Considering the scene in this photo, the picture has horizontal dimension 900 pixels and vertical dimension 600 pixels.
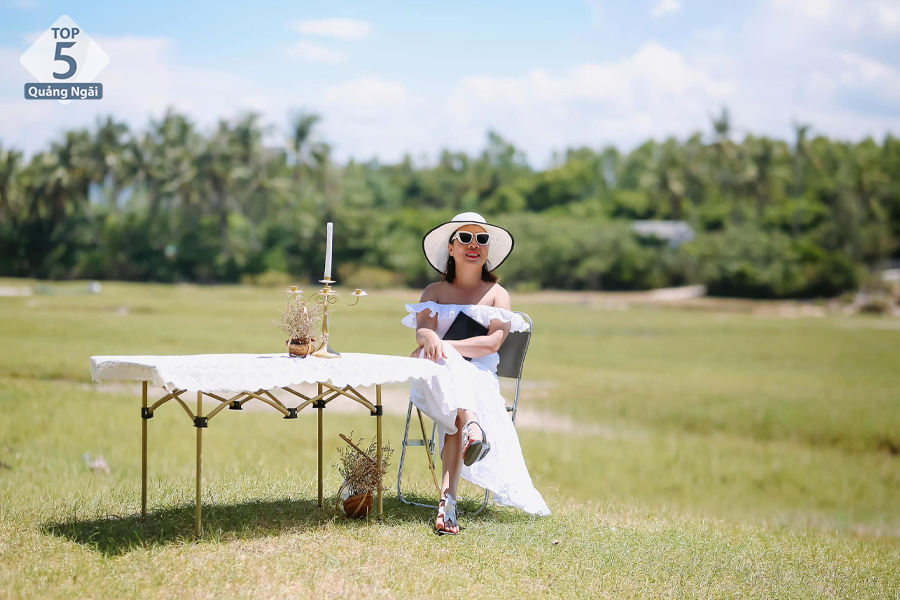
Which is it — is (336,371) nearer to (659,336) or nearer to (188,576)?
(188,576)

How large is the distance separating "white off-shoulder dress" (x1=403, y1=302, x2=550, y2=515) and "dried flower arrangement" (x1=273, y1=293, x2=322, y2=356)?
66 centimetres

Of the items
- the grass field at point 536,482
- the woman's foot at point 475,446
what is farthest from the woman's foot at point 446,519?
the woman's foot at point 475,446

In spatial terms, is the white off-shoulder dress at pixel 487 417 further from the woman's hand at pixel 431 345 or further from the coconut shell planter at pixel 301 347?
the coconut shell planter at pixel 301 347

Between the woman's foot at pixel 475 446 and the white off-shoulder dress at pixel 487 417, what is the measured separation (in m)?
0.17

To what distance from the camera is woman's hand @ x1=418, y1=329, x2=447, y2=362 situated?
5.14 meters

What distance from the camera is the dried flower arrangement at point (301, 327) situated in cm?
498

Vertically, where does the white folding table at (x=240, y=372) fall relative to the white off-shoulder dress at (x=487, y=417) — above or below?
above

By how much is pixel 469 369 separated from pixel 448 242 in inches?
35.3

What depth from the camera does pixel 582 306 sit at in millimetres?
45500

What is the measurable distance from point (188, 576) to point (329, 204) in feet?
185

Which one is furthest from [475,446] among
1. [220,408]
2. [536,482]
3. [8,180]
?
[8,180]

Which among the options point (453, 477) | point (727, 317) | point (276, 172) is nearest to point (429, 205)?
point (276, 172)

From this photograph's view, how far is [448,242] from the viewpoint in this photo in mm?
5691

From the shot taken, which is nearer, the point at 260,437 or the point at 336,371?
the point at 336,371
